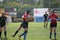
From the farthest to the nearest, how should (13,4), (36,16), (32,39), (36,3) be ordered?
(36,3)
(13,4)
(36,16)
(32,39)

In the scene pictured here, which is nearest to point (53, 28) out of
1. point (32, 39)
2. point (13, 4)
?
point (32, 39)

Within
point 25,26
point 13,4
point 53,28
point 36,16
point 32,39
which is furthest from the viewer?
point 13,4

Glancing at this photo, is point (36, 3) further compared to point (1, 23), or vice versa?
point (36, 3)

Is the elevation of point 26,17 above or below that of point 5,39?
above

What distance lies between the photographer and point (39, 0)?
6219cm

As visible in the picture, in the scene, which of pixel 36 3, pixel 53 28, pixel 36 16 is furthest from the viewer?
pixel 36 3

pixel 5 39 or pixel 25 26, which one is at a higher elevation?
pixel 25 26

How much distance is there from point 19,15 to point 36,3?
15197 millimetres

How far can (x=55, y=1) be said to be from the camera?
192 ft

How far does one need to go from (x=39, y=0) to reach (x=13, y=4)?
28.8 ft

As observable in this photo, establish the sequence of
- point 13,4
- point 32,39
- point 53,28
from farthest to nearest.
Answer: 1. point 13,4
2. point 32,39
3. point 53,28

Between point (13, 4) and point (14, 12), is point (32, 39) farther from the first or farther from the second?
point (13, 4)

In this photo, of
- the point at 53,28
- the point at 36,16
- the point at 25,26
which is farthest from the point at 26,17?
the point at 36,16

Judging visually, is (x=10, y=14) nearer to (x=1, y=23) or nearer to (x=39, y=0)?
(x=39, y=0)
